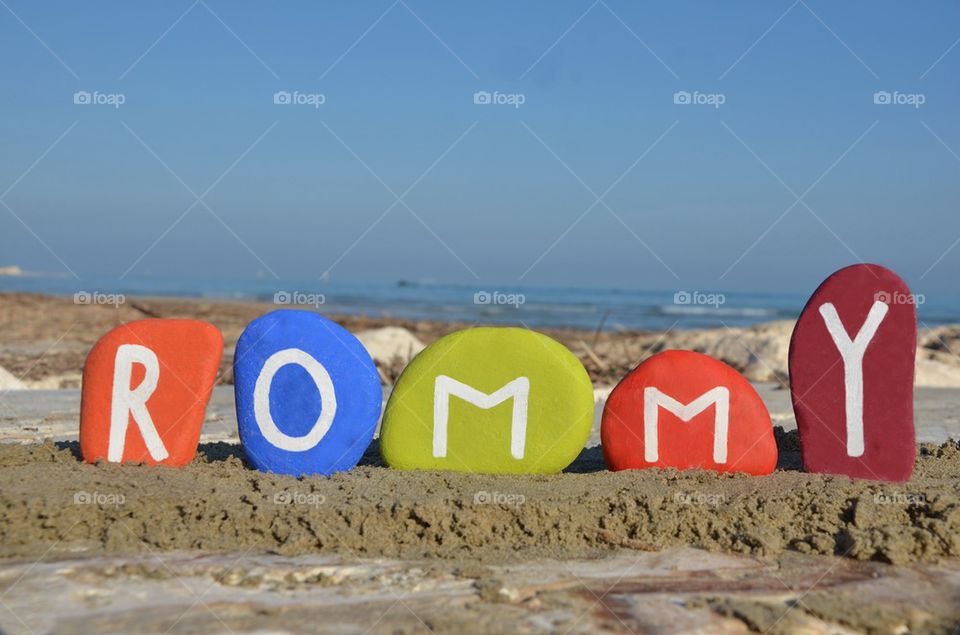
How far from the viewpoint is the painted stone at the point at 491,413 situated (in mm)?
4051

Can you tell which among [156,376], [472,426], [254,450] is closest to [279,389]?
[254,450]

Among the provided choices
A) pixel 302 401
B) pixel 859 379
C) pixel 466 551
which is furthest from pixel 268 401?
pixel 859 379

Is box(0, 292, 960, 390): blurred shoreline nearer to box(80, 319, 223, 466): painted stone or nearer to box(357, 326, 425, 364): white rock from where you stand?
box(357, 326, 425, 364): white rock

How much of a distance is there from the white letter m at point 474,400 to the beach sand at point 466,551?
256 mm

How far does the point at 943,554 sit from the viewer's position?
2918 millimetres

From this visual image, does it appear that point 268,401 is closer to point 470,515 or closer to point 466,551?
point 470,515

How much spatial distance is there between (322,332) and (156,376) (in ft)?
2.60

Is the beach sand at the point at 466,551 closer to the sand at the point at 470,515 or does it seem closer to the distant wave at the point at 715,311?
the sand at the point at 470,515

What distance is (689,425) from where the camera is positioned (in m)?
4.06

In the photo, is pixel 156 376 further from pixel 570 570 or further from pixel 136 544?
pixel 570 570

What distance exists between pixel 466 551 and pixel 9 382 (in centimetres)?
594

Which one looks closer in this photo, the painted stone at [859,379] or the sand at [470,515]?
the sand at [470,515]

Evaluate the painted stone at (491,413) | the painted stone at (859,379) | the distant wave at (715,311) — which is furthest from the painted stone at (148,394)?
the distant wave at (715,311)

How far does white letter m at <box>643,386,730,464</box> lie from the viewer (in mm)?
4059
